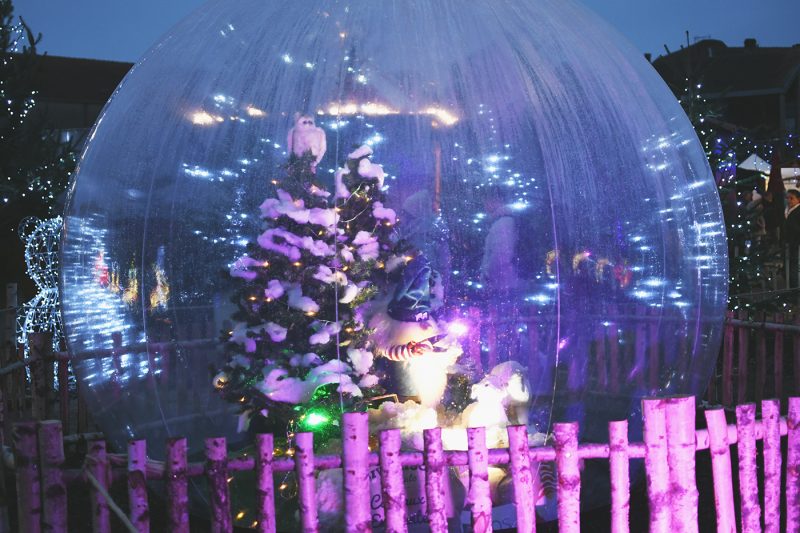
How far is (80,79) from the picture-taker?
31.9 metres

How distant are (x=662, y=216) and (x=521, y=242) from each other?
112 cm

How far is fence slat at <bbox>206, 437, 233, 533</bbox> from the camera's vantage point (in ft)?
11.5

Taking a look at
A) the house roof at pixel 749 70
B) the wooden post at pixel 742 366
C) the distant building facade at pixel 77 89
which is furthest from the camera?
the distant building facade at pixel 77 89

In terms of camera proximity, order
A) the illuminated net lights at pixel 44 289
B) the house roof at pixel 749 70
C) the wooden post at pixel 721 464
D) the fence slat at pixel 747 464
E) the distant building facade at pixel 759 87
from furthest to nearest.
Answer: the distant building facade at pixel 759 87 → the house roof at pixel 749 70 → the illuminated net lights at pixel 44 289 → the fence slat at pixel 747 464 → the wooden post at pixel 721 464

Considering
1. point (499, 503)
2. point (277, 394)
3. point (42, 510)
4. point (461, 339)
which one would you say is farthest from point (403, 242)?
point (42, 510)

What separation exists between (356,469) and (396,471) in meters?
0.17

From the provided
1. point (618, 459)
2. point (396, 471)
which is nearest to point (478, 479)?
point (396, 471)

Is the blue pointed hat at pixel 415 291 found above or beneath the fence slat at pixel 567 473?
above

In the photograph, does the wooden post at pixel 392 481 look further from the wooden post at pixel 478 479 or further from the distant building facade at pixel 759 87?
the distant building facade at pixel 759 87

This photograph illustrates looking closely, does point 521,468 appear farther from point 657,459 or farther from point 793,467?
point 793,467

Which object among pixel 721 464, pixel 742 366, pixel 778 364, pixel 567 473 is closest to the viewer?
pixel 567 473

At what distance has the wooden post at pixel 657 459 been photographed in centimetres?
380

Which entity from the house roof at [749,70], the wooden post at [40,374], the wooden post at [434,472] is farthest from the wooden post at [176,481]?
the house roof at [749,70]

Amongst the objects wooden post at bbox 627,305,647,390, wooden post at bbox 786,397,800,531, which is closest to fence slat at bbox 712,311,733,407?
wooden post at bbox 627,305,647,390
